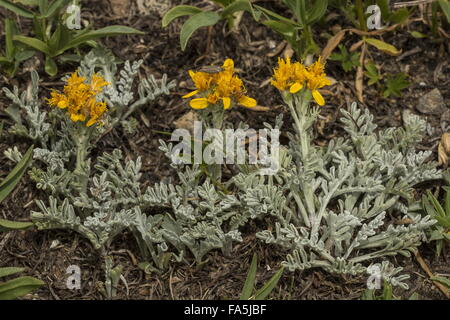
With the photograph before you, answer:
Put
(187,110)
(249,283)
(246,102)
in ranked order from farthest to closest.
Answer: (187,110) → (246,102) → (249,283)

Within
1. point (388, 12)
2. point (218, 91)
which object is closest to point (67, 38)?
point (218, 91)

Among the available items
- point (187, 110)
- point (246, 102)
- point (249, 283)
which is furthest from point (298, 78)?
point (249, 283)

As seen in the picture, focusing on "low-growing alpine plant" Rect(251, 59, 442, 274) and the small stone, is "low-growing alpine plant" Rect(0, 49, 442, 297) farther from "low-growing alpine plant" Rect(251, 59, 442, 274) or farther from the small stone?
the small stone

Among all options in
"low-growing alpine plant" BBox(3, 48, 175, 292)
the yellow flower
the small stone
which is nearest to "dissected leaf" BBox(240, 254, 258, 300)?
"low-growing alpine plant" BBox(3, 48, 175, 292)

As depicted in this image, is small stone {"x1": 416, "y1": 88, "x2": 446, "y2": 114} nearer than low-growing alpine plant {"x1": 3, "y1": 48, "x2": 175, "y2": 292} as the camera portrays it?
No

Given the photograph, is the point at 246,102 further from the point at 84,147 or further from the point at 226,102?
the point at 84,147
